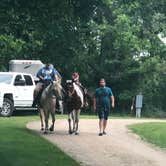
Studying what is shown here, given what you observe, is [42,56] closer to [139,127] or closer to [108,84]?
[108,84]

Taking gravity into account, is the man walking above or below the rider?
below

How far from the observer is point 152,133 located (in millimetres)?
23375

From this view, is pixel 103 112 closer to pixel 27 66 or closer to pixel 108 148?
pixel 108 148

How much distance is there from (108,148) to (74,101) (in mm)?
4577

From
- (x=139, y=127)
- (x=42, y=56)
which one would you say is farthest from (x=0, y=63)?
(x=139, y=127)

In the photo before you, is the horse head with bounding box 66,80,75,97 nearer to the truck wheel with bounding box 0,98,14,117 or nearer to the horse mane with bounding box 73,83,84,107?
the horse mane with bounding box 73,83,84,107

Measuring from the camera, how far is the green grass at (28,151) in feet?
49.5

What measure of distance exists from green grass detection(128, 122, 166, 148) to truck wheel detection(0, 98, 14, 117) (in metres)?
8.06

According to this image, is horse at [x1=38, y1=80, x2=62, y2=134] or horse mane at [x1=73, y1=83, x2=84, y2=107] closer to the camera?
horse at [x1=38, y1=80, x2=62, y2=134]

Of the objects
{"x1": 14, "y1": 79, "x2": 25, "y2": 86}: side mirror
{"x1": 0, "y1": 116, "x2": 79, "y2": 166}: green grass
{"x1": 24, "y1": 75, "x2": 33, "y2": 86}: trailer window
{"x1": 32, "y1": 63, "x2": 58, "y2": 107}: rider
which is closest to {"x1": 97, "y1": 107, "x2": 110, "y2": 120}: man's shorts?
{"x1": 32, "y1": 63, "x2": 58, "y2": 107}: rider

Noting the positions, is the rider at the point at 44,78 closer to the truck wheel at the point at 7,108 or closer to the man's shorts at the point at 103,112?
the man's shorts at the point at 103,112

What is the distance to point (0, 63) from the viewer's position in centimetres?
4441

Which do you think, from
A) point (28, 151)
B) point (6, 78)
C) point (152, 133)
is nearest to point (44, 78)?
point (152, 133)

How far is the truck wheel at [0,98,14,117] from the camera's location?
32.8 metres
